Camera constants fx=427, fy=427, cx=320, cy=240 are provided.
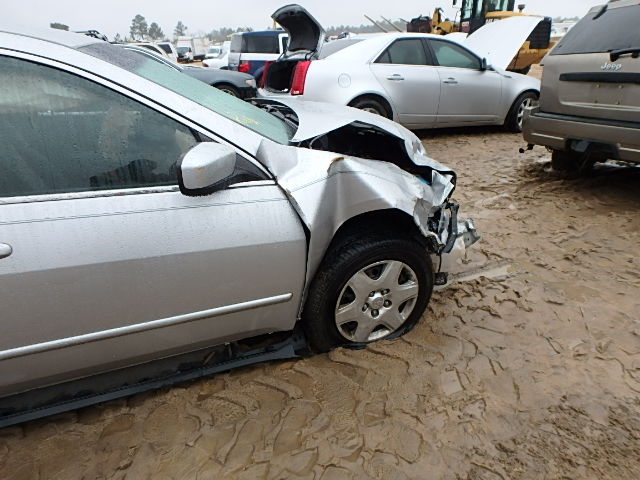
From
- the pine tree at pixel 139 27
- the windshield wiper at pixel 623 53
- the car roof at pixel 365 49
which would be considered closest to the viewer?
the windshield wiper at pixel 623 53

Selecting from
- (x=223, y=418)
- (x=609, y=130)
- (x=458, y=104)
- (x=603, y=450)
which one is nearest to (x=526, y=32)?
(x=458, y=104)

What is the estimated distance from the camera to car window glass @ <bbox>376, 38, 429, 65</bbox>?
6091 millimetres

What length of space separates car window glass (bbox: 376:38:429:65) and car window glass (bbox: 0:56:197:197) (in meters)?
5.14

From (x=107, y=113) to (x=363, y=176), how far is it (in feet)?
3.45

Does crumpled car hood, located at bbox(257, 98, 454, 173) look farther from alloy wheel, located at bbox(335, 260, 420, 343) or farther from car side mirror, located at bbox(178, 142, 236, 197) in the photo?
alloy wheel, located at bbox(335, 260, 420, 343)

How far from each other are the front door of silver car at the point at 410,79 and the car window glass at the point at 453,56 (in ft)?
0.58

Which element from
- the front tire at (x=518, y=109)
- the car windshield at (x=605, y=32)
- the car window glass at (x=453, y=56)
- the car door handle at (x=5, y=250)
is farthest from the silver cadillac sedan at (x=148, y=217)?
the front tire at (x=518, y=109)

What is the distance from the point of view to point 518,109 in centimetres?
682

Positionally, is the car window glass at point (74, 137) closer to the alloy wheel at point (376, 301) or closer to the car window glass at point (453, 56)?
the alloy wheel at point (376, 301)

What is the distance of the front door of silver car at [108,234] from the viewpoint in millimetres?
1443

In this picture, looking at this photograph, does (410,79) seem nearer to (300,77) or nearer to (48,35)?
(300,77)

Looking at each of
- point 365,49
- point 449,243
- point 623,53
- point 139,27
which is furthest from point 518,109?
point 139,27

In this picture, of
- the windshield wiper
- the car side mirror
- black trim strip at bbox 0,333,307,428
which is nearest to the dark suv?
the windshield wiper

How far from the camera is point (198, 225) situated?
1.60 metres
